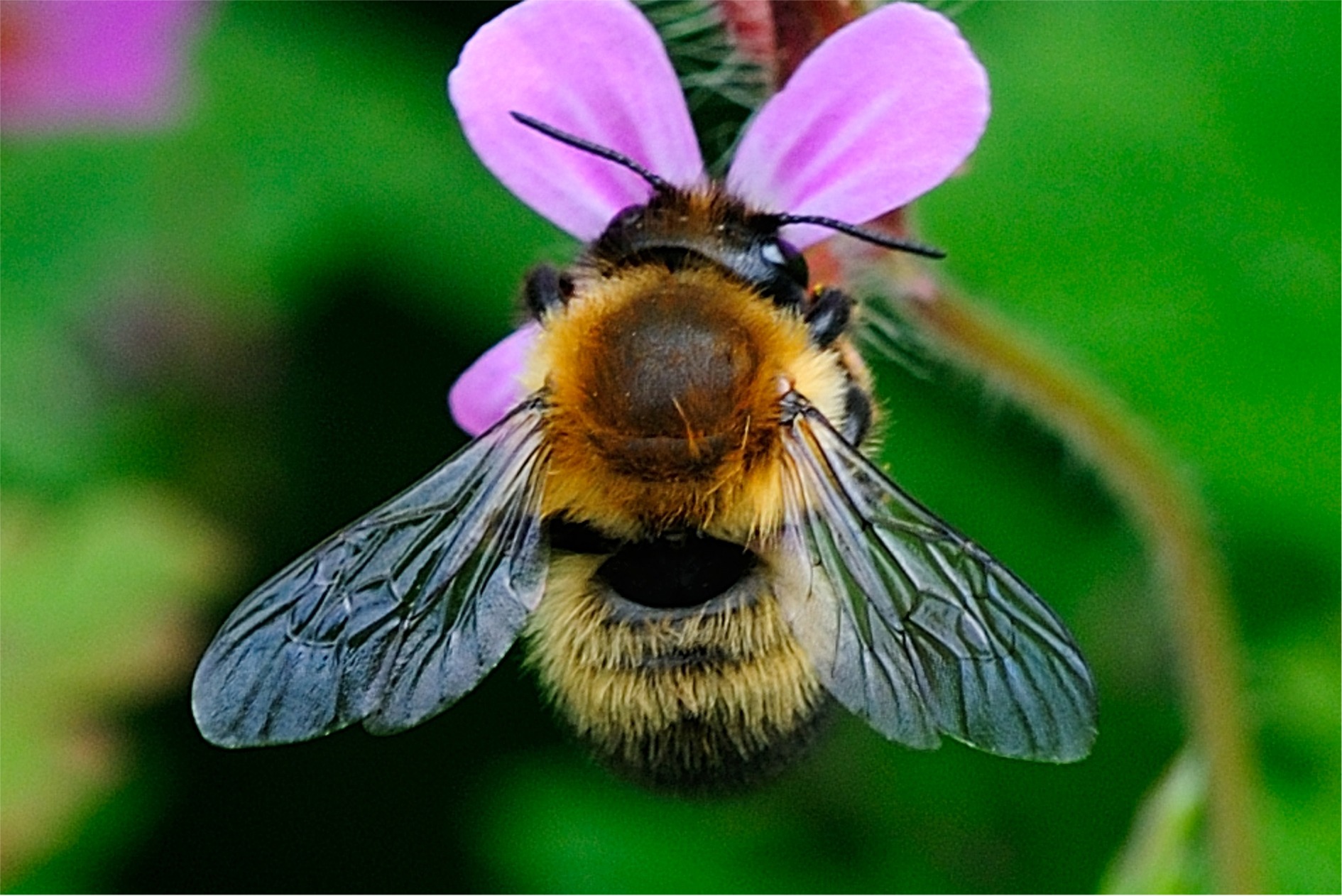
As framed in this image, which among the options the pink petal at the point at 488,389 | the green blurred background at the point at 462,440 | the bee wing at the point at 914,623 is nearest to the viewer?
the bee wing at the point at 914,623

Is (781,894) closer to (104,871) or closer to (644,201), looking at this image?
(104,871)

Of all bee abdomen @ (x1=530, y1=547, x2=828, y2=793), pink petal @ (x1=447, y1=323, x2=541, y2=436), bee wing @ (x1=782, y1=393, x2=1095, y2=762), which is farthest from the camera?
pink petal @ (x1=447, y1=323, x2=541, y2=436)

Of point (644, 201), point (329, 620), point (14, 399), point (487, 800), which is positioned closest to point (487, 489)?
point (329, 620)

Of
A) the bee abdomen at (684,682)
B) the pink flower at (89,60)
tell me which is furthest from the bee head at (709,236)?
the pink flower at (89,60)

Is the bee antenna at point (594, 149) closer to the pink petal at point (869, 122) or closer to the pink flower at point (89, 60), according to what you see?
the pink petal at point (869, 122)

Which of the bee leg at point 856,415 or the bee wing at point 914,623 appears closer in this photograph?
the bee wing at point 914,623

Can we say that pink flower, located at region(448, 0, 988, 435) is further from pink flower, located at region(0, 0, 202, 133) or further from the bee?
pink flower, located at region(0, 0, 202, 133)

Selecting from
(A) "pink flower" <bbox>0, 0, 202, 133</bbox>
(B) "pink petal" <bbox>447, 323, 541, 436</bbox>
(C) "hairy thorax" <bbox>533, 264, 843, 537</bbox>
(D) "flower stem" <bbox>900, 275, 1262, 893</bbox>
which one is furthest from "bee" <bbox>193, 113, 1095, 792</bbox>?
(A) "pink flower" <bbox>0, 0, 202, 133</bbox>
